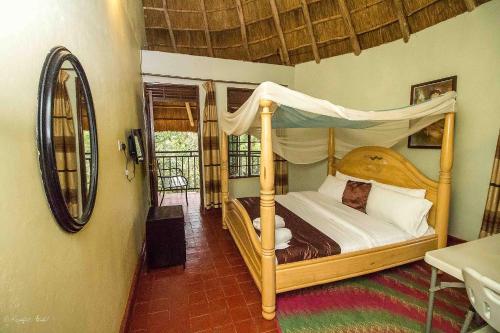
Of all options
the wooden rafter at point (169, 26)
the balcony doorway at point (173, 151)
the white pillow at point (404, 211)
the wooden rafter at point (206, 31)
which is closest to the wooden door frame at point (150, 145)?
the balcony doorway at point (173, 151)

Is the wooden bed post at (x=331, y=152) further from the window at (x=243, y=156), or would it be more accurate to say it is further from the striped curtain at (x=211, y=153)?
the striped curtain at (x=211, y=153)

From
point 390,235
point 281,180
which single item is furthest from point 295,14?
point 390,235

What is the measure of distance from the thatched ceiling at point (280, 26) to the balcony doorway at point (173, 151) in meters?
1.09

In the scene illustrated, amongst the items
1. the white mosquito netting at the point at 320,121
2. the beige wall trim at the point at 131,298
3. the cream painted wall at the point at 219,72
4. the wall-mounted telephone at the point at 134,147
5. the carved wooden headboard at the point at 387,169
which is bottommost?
the beige wall trim at the point at 131,298

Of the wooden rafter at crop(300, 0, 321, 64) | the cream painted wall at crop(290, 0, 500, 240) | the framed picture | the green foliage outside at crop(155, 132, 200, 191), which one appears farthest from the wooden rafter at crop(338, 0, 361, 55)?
the green foliage outside at crop(155, 132, 200, 191)

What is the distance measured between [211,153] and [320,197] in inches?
80.5

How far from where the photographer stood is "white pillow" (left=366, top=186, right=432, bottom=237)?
2.24 m

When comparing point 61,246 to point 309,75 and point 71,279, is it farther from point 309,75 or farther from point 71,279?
point 309,75

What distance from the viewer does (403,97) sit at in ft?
10.3

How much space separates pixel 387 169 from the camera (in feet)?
9.28

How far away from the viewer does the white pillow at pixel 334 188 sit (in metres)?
3.15

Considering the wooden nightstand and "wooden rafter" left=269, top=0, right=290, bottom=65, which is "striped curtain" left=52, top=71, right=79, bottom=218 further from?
"wooden rafter" left=269, top=0, right=290, bottom=65

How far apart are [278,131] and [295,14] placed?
6.51 feet

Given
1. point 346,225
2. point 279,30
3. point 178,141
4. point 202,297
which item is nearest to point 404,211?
point 346,225
